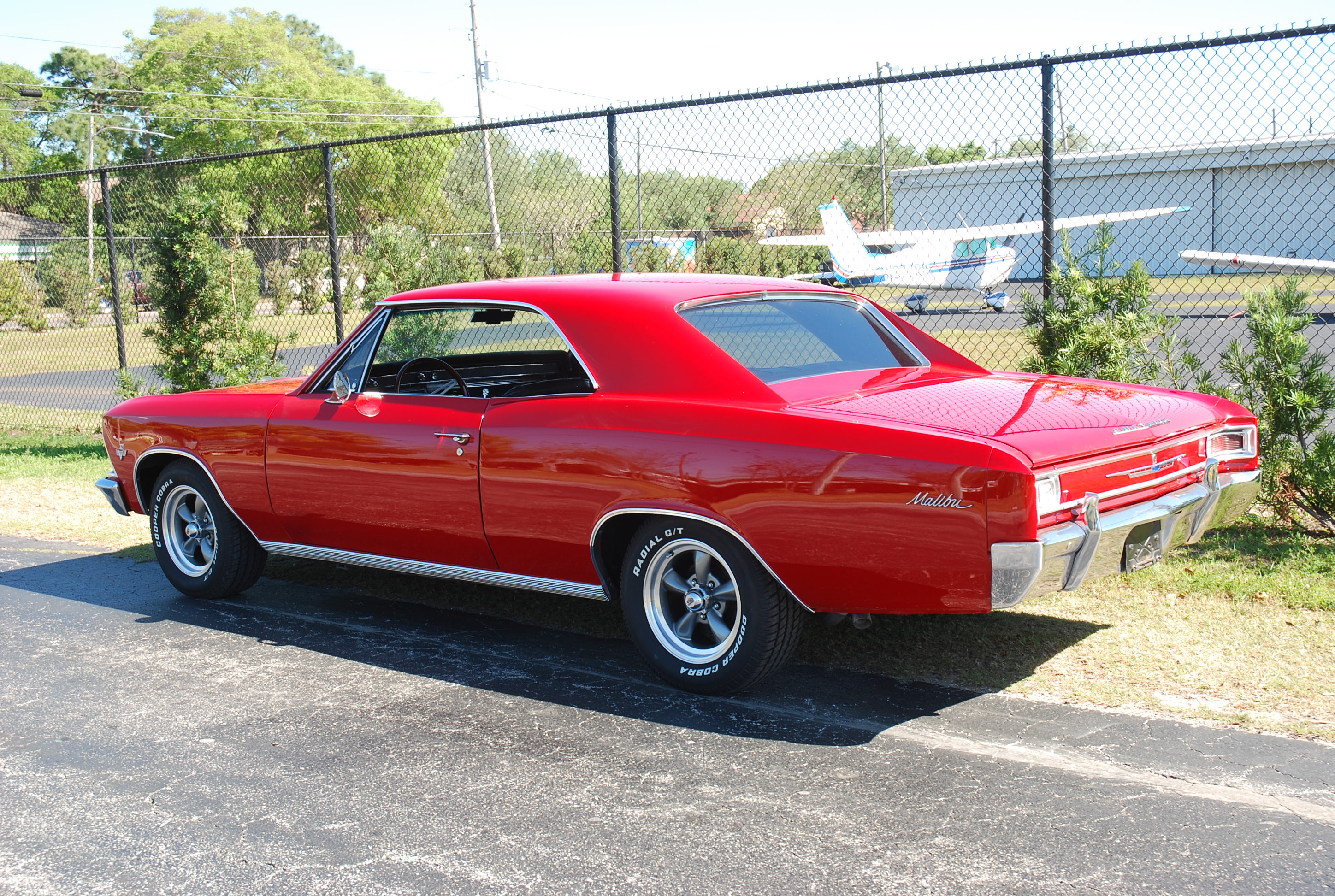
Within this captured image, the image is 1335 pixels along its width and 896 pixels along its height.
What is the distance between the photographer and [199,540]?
6.05 m

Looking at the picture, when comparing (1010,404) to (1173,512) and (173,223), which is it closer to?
(1173,512)

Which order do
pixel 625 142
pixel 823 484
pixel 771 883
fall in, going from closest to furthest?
1. pixel 771 883
2. pixel 823 484
3. pixel 625 142

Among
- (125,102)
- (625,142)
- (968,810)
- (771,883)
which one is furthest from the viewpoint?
(125,102)

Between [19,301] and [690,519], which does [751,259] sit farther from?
[19,301]

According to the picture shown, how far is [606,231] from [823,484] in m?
8.06

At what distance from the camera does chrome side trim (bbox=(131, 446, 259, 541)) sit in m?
5.70

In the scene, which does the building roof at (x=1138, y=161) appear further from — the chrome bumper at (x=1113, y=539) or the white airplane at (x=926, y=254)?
the chrome bumper at (x=1113, y=539)

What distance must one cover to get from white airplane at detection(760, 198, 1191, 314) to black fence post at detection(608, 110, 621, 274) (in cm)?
214

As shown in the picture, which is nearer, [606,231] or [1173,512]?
[1173,512]

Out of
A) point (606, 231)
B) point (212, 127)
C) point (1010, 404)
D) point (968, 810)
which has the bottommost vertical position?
point (968, 810)

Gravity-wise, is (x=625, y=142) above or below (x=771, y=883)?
above

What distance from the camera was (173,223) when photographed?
1041 centimetres

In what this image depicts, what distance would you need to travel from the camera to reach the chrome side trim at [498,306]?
457cm

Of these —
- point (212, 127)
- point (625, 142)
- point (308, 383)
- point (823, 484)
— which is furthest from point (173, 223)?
point (212, 127)
